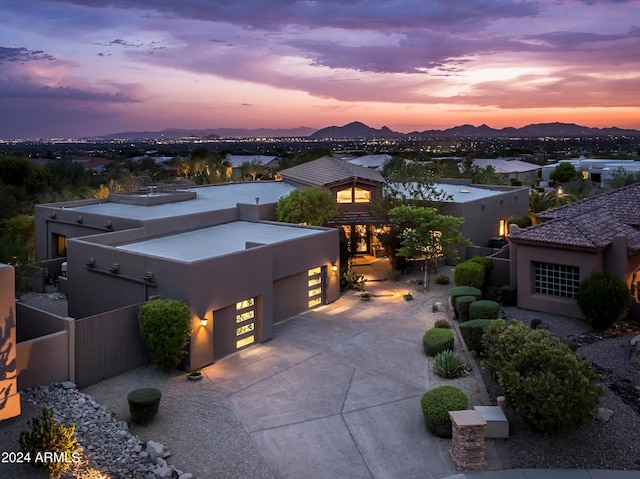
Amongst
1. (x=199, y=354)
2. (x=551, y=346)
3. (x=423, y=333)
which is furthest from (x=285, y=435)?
(x=423, y=333)

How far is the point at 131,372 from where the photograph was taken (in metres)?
17.6

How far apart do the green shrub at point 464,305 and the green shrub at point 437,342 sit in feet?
8.67

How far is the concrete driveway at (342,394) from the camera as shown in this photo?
12.8m

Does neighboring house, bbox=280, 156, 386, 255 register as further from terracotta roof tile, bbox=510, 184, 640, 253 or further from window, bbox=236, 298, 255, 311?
window, bbox=236, 298, 255, 311

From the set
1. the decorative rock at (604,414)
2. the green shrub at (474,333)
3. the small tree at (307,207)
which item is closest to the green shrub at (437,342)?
the green shrub at (474,333)

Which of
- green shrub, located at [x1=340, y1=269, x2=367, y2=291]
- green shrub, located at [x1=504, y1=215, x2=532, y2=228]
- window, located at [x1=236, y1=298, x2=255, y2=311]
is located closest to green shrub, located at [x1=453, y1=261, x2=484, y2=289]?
green shrub, located at [x1=340, y1=269, x2=367, y2=291]

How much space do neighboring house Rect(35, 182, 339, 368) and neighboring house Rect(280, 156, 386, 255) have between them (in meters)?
4.89

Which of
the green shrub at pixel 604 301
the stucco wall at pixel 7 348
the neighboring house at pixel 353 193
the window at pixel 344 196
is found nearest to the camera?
the stucco wall at pixel 7 348

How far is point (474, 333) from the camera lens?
18.4 metres

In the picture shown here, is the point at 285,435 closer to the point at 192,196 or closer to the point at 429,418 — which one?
the point at 429,418

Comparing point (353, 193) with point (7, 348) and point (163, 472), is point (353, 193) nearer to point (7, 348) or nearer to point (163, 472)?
point (7, 348)

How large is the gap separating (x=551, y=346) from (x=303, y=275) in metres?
12.5

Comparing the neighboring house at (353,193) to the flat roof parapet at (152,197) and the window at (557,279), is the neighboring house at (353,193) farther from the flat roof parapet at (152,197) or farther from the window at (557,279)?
the window at (557,279)

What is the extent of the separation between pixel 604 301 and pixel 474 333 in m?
5.93
